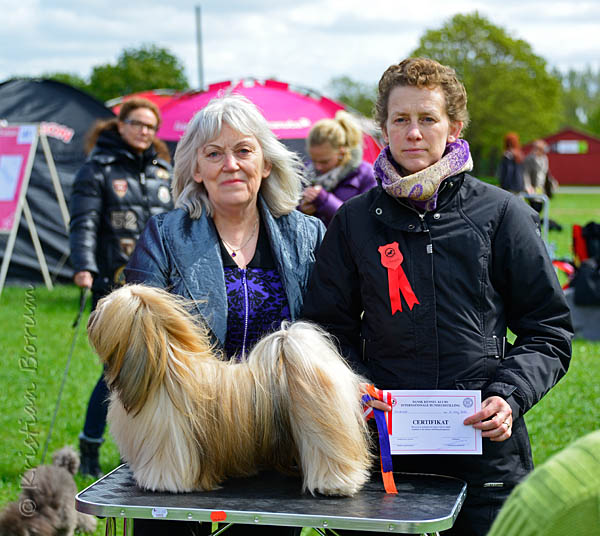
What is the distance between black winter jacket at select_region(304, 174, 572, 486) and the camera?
229cm

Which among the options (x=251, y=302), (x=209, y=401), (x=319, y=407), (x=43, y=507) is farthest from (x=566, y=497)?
(x=43, y=507)

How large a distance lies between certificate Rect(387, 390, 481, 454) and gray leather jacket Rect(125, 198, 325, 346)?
19.9 inches

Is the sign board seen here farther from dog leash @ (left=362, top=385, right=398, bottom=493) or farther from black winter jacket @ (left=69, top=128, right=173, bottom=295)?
dog leash @ (left=362, top=385, right=398, bottom=493)

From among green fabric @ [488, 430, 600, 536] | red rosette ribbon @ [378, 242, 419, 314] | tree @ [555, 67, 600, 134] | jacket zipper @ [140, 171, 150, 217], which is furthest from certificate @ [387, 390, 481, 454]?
tree @ [555, 67, 600, 134]

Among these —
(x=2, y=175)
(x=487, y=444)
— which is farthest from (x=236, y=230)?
(x=2, y=175)

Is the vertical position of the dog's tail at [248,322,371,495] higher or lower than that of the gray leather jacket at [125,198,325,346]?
lower

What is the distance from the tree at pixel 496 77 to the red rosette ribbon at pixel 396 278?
45184mm

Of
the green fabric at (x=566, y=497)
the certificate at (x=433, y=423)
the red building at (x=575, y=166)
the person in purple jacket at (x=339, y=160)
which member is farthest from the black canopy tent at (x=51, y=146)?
the red building at (x=575, y=166)

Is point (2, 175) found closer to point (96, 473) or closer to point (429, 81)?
point (96, 473)

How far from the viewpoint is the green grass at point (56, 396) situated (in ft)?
16.2

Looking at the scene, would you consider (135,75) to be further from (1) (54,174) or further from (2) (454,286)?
(2) (454,286)

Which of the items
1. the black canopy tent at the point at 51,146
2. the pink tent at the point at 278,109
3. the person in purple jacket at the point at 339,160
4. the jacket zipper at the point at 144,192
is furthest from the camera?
the black canopy tent at the point at 51,146

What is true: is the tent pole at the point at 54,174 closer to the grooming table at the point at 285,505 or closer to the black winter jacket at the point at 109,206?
the black winter jacket at the point at 109,206

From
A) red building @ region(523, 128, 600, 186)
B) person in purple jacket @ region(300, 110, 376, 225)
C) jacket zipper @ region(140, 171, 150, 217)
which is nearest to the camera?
jacket zipper @ region(140, 171, 150, 217)
